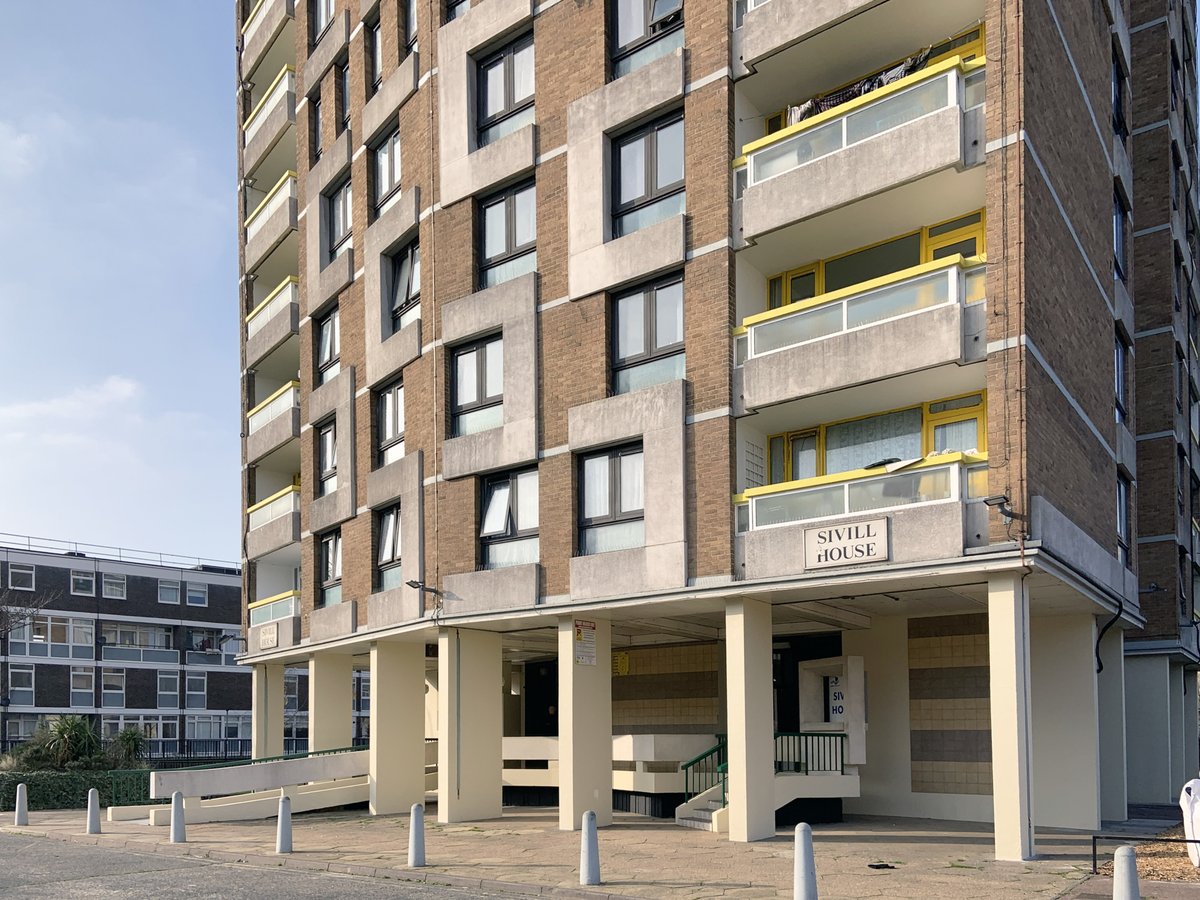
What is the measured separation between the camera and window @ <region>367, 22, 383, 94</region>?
2903 cm

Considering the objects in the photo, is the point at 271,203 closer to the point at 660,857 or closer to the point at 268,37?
the point at 268,37

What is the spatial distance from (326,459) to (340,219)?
6.14 m

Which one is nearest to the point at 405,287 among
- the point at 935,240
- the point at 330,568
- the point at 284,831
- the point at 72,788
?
the point at 330,568

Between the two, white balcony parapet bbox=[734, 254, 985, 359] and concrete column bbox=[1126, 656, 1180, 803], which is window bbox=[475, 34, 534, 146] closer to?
white balcony parapet bbox=[734, 254, 985, 359]

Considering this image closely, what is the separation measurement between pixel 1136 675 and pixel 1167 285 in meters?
10.5

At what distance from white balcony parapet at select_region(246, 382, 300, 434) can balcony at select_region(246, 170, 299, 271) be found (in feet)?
13.8

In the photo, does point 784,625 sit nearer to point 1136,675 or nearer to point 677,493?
point 677,493

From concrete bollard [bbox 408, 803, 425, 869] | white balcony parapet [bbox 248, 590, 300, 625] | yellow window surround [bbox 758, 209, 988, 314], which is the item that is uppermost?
yellow window surround [bbox 758, 209, 988, 314]

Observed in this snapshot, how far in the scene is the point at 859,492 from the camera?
18.1 m

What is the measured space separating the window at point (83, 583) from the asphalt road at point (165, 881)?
48.2 m

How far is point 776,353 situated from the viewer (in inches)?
754

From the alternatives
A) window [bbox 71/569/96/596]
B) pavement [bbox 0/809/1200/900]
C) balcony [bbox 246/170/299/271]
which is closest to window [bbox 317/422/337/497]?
balcony [bbox 246/170/299/271]

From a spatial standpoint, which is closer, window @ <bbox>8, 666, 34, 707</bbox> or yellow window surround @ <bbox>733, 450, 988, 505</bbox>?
yellow window surround @ <bbox>733, 450, 988, 505</bbox>

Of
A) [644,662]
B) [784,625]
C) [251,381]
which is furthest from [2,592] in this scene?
[784,625]
